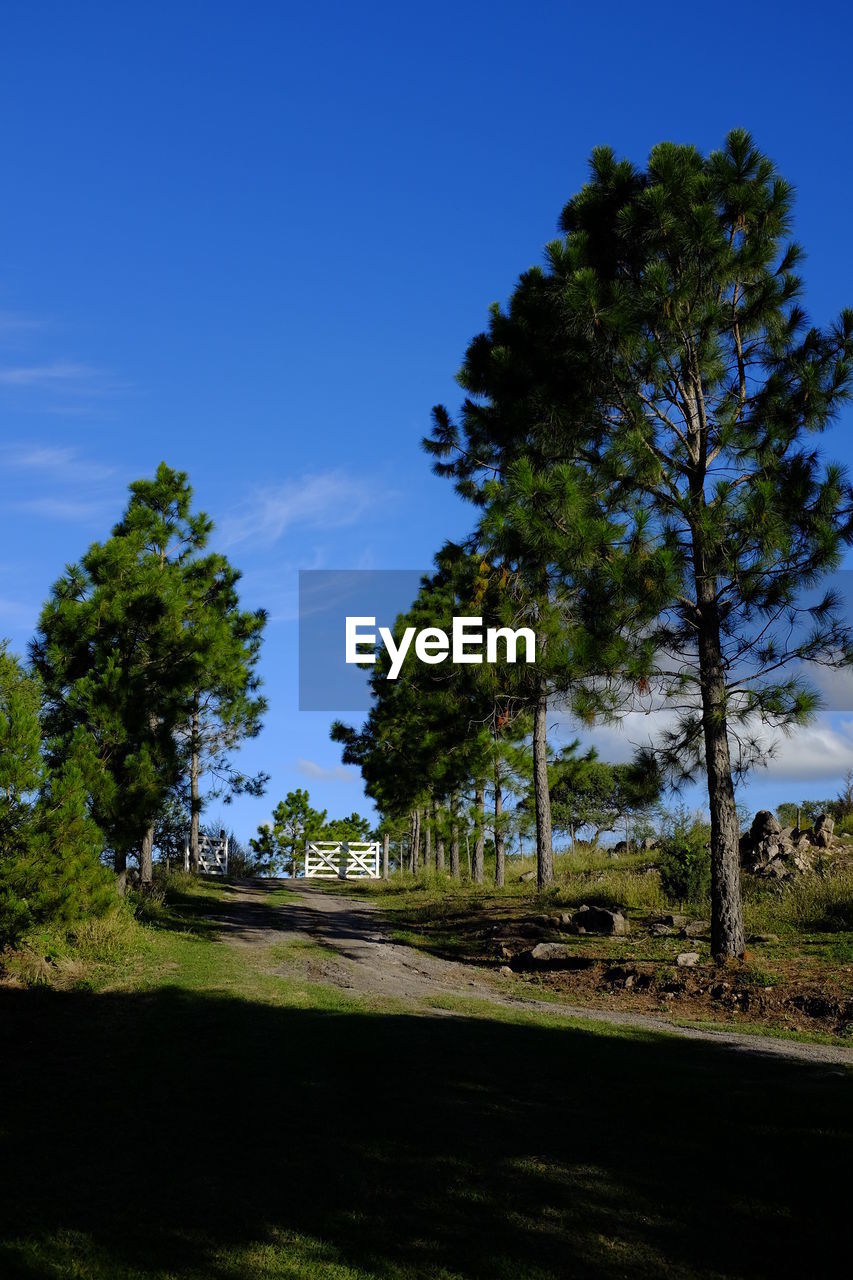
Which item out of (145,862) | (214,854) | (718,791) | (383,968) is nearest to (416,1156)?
(383,968)

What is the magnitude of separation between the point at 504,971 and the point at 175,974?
482 cm

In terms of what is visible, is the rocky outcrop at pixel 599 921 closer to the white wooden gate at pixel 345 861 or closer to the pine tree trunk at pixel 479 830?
the pine tree trunk at pixel 479 830

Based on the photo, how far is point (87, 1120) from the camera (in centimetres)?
695

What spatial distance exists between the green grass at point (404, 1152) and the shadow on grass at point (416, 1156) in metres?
0.02

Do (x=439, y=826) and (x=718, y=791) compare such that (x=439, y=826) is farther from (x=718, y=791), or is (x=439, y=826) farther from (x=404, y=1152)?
(x=404, y=1152)

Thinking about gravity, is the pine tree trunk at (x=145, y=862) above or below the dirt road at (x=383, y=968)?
above

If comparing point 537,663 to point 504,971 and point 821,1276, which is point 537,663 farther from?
point 821,1276

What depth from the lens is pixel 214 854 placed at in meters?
36.6

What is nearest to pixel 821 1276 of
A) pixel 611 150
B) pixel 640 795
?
pixel 640 795

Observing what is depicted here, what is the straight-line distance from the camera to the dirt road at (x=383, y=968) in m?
10.1

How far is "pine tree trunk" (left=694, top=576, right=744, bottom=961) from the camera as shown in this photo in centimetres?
1399

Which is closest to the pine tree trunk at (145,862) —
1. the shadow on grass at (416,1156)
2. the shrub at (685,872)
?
the shrub at (685,872)

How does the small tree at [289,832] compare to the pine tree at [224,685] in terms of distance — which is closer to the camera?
the pine tree at [224,685]

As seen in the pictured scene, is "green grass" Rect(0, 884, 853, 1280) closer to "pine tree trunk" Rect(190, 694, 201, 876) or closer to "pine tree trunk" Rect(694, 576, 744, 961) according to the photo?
"pine tree trunk" Rect(694, 576, 744, 961)
